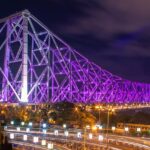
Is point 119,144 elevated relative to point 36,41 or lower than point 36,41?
lower

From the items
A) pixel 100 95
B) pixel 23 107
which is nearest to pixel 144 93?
pixel 100 95

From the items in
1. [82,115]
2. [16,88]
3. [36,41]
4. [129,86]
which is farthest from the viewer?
[129,86]

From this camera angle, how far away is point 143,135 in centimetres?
5728

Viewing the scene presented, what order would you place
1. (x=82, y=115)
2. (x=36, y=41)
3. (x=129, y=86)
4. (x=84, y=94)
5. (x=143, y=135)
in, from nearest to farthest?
(x=143, y=135), (x=82, y=115), (x=36, y=41), (x=84, y=94), (x=129, y=86)

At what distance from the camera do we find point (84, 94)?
12912 centimetres

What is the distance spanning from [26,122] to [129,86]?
96.1 m

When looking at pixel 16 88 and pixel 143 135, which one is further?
pixel 16 88

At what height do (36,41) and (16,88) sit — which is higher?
(36,41)

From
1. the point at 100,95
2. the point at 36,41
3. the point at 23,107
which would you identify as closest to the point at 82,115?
the point at 23,107

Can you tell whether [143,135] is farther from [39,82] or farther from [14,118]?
[39,82]

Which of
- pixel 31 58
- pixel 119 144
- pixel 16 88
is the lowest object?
pixel 119 144

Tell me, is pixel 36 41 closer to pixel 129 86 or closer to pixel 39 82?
pixel 39 82

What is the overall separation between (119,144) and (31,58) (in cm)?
5318

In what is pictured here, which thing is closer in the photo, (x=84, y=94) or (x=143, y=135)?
(x=143, y=135)
